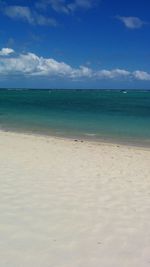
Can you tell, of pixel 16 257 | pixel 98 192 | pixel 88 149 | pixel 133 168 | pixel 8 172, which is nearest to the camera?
pixel 16 257

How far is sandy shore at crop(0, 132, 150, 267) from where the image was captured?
15.4 feet

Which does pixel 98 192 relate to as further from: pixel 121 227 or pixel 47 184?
pixel 121 227

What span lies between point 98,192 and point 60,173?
1.92 meters

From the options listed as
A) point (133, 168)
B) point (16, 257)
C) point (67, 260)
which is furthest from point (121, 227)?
point (133, 168)

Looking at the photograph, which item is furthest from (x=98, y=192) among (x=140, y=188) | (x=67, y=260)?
(x=67, y=260)

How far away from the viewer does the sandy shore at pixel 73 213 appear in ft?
15.4

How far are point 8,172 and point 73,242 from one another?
4.25m

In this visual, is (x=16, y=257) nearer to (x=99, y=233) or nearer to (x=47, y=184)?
(x=99, y=233)

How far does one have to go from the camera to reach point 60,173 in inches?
369

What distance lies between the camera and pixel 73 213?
624 centimetres

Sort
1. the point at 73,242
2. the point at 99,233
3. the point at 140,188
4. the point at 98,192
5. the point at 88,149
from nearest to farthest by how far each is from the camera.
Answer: the point at 73,242 < the point at 99,233 < the point at 98,192 < the point at 140,188 < the point at 88,149

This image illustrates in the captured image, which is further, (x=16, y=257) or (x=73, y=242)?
(x=73, y=242)

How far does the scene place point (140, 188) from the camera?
8258 millimetres

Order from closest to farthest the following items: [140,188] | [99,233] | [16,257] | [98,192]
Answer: [16,257] < [99,233] < [98,192] < [140,188]
